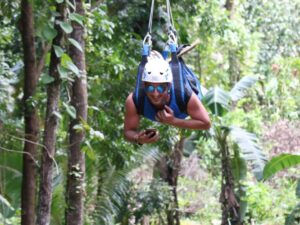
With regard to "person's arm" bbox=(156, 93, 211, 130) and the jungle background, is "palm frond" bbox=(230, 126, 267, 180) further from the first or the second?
"person's arm" bbox=(156, 93, 211, 130)

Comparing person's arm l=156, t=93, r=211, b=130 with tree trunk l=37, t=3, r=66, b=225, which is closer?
person's arm l=156, t=93, r=211, b=130

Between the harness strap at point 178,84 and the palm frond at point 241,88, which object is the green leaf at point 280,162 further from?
the harness strap at point 178,84

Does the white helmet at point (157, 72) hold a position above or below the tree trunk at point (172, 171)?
above

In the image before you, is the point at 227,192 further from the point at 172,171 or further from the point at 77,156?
the point at 77,156

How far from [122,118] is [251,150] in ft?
6.26

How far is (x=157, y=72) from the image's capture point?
2922mm

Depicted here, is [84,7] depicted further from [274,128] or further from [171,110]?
[274,128]

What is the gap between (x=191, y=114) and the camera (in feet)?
10.00

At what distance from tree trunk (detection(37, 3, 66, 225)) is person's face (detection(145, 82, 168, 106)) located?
505mm

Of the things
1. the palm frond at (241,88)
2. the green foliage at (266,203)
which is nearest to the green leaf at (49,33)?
the palm frond at (241,88)

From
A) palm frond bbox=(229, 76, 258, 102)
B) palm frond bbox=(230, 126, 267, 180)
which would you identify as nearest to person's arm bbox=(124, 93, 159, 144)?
palm frond bbox=(230, 126, 267, 180)

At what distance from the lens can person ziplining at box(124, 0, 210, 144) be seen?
2.94 m

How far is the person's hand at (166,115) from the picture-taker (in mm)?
2938

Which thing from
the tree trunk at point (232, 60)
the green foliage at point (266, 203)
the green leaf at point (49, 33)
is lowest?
the green foliage at point (266, 203)
